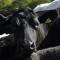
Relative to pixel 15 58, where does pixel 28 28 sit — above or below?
above

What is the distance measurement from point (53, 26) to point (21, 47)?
2043 mm

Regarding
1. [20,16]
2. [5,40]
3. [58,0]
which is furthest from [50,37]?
[58,0]

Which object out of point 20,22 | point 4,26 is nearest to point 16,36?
point 20,22

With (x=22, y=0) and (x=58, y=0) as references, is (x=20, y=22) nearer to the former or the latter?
(x=58, y=0)

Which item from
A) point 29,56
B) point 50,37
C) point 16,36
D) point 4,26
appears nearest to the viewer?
point 29,56

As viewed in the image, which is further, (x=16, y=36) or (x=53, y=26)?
(x=53, y=26)

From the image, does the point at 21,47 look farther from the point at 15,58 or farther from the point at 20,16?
the point at 20,16

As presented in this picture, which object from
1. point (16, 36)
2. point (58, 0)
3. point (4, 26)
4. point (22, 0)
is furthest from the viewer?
point (22, 0)

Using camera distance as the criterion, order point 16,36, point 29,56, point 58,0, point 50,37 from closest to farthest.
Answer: point 29,56 < point 16,36 < point 50,37 < point 58,0

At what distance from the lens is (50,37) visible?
6.83 meters

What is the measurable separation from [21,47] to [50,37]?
1807 millimetres

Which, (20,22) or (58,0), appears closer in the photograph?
(20,22)

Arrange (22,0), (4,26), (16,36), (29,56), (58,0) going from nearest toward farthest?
(29,56), (16,36), (4,26), (58,0), (22,0)

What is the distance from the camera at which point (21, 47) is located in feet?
16.8
